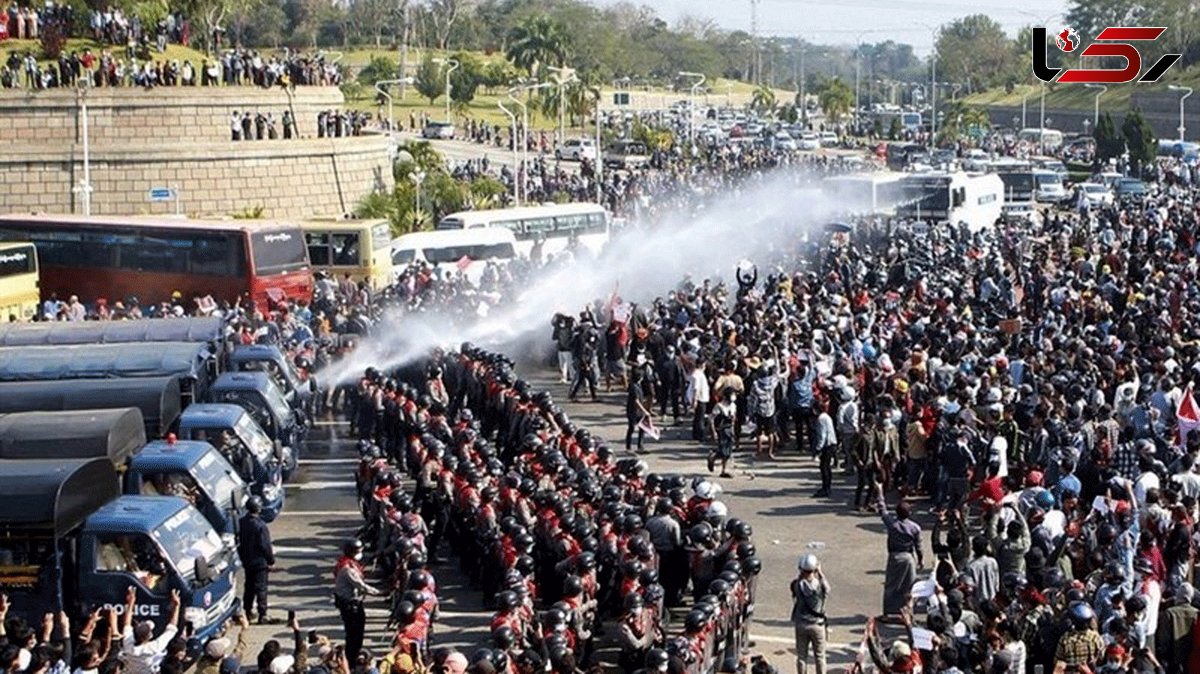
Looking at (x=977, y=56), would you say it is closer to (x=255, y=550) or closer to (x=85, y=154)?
(x=85, y=154)

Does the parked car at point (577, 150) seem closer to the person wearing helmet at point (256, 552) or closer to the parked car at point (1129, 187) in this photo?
the parked car at point (1129, 187)

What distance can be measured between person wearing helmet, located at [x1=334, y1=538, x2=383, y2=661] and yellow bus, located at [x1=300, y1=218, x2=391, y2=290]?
2318cm

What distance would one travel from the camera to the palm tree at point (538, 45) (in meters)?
97.1

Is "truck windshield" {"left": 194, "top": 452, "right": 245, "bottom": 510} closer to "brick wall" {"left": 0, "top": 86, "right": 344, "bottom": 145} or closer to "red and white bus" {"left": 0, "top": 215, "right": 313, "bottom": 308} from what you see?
"red and white bus" {"left": 0, "top": 215, "right": 313, "bottom": 308}

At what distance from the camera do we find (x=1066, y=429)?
20.2m

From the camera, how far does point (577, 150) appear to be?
3221 inches

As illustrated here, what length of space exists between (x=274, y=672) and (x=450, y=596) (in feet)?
20.5

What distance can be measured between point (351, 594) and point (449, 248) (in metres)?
25.6

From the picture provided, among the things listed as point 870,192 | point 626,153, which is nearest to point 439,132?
point 626,153

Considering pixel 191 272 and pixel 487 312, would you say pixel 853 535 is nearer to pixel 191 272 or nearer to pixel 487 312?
pixel 487 312

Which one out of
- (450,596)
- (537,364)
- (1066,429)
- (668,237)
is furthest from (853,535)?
(668,237)

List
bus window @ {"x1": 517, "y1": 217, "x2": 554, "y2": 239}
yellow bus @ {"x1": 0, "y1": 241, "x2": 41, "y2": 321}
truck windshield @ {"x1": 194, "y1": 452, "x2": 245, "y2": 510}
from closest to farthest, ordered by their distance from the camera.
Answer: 1. truck windshield @ {"x1": 194, "y1": 452, "x2": 245, "y2": 510}
2. yellow bus @ {"x1": 0, "y1": 241, "x2": 41, "y2": 321}
3. bus window @ {"x1": 517, "y1": 217, "x2": 554, "y2": 239}

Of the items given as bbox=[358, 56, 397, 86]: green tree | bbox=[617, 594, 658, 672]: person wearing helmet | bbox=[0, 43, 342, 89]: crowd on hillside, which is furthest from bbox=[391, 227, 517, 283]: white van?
bbox=[358, 56, 397, 86]: green tree

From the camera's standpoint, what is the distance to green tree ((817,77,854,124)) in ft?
383
